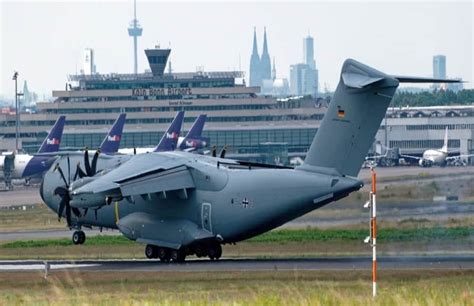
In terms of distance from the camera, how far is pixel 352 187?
1900 inches

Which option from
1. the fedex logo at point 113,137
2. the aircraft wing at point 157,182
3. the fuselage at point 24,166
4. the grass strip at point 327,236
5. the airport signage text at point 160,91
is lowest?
the fuselage at point 24,166

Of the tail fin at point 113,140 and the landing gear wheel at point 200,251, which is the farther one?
the tail fin at point 113,140

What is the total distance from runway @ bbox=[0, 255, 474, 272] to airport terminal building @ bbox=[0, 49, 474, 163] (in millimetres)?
123152

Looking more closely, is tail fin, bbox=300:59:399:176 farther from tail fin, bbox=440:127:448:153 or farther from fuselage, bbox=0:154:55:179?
tail fin, bbox=440:127:448:153

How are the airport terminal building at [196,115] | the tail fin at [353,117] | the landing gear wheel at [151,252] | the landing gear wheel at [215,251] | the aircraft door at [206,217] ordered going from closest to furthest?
the tail fin at [353,117], the aircraft door at [206,217], the landing gear wheel at [215,251], the landing gear wheel at [151,252], the airport terminal building at [196,115]

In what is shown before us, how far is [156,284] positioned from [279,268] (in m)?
5.29

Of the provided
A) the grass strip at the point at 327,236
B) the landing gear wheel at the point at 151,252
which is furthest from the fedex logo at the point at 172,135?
the landing gear wheel at the point at 151,252

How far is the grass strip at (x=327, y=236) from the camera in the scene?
52188 mm

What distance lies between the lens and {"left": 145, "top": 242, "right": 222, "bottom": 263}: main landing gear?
52344mm

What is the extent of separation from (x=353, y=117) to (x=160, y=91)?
147 metres

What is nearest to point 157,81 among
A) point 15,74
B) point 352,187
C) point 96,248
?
point 15,74

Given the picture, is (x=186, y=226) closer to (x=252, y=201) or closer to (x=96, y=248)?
(x=252, y=201)

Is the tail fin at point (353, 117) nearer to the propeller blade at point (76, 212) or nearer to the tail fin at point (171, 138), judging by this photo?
the propeller blade at point (76, 212)

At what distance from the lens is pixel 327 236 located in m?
58.7
